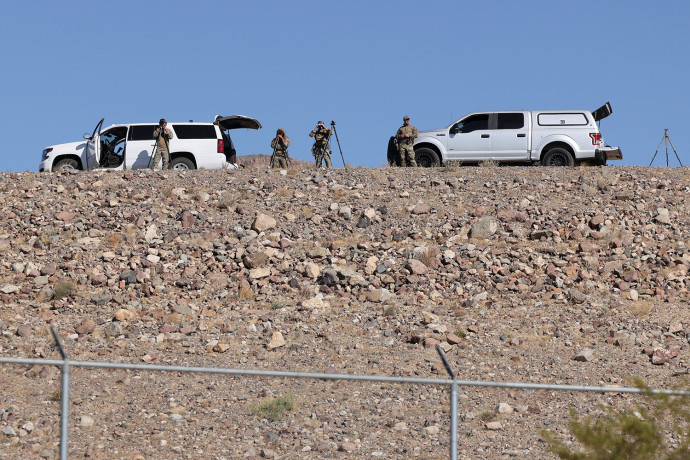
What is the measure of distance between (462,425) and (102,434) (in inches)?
186

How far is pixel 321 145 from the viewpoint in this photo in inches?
977

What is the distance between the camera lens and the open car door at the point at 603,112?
944 inches

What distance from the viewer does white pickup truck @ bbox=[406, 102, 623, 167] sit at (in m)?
23.6

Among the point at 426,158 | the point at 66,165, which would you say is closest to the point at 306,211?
the point at 426,158

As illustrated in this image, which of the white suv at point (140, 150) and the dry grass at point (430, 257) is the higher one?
the white suv at point (140, 150)

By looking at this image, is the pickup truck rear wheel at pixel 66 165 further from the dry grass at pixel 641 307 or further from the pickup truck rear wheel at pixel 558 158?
the dry grass at pixel 641 307

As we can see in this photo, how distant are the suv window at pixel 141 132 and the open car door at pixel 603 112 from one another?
39.2 ft

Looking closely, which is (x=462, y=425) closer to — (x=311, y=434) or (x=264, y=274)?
(x=311, y=434)

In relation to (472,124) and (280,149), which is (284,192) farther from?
(472,124)

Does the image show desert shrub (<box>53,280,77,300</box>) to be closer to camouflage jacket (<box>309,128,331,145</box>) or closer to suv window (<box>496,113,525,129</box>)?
camouflage jacket (<box>309,128,331,145</box>)

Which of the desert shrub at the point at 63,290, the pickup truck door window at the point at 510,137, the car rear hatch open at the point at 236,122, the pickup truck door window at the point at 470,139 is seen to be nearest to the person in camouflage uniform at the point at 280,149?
the car rear hatch open at the point at 236,122

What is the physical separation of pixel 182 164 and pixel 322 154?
3882 millimetres

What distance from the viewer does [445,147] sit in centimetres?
2409

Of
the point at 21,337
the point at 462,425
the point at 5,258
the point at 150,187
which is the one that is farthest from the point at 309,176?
the point at 462,425
